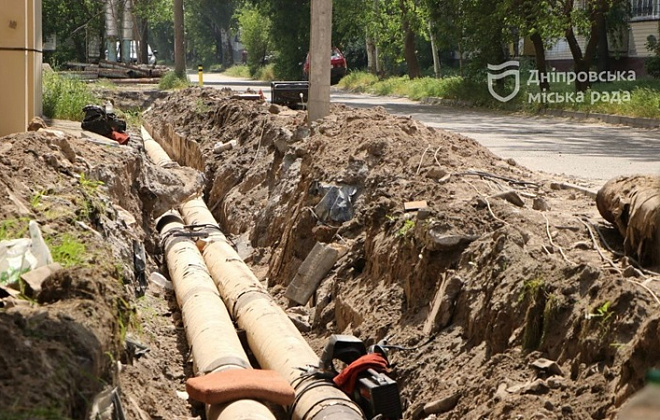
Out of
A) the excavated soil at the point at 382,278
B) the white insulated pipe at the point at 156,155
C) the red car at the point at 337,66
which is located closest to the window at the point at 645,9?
the red car at the point at 337,66

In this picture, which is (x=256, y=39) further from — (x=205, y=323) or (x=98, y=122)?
(x=205, y=323)

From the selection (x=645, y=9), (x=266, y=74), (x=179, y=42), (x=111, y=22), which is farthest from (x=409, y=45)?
(x=266, y=74)

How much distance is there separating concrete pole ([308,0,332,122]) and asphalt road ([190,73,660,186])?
2561 mm

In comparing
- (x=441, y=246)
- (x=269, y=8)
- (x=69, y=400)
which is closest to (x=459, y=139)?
(x=441, y=246)

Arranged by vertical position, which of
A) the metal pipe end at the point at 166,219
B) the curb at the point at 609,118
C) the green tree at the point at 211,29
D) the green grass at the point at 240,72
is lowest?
the metal pipe end at the point at 166,219

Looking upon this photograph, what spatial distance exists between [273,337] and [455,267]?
5.04ft

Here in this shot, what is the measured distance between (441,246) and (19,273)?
11.2 ft

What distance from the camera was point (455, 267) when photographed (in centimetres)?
811

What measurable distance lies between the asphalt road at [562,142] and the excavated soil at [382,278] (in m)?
1.62

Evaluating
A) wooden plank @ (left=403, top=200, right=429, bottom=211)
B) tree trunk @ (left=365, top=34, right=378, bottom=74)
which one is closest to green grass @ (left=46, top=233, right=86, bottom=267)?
wooden plank @ (left=403, top=200, right=429, bottom=211)

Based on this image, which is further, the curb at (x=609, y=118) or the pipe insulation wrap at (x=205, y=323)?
the curb at (x=609, y=118)

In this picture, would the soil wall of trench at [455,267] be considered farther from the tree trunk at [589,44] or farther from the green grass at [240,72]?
the green grass at [240,72]

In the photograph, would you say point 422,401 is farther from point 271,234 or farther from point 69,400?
point 271,234

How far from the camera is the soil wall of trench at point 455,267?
236 inches
